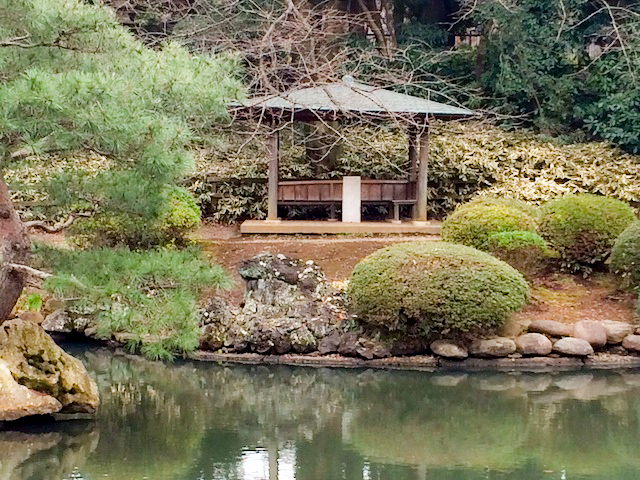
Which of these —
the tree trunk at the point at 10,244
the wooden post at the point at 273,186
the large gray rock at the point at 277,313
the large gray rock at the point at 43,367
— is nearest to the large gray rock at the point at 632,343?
the large gray rock at the point at 277,313

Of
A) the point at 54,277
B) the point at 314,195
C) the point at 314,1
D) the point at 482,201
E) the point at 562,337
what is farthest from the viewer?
the point at 314,1

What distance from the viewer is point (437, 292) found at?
7.80 m

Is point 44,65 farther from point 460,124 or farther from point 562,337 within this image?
point 460,124

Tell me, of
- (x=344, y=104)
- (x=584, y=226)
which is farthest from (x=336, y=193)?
(x=584, y=226)

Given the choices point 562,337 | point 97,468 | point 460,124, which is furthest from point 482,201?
point 97,468

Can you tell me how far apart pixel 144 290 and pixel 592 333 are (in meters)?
4.69

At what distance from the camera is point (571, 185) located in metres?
12.7

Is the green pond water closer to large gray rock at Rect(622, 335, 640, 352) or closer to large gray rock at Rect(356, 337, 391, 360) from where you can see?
large gray rock at Rect(356, 337, 391, 360)

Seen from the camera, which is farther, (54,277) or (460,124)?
(460,124)

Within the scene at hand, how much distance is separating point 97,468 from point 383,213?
874cm

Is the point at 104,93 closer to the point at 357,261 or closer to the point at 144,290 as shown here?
the point at 144,290

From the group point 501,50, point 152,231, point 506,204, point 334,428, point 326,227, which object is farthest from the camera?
point 501,50

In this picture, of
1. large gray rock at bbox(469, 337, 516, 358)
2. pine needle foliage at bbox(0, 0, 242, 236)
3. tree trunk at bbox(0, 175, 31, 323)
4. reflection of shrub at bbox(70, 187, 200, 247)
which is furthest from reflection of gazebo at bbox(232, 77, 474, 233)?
pine needle foliage at bbox(0, 0, 242, 236)

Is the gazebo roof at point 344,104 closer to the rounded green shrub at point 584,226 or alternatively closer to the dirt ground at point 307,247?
the dirt ground at point 307,247
